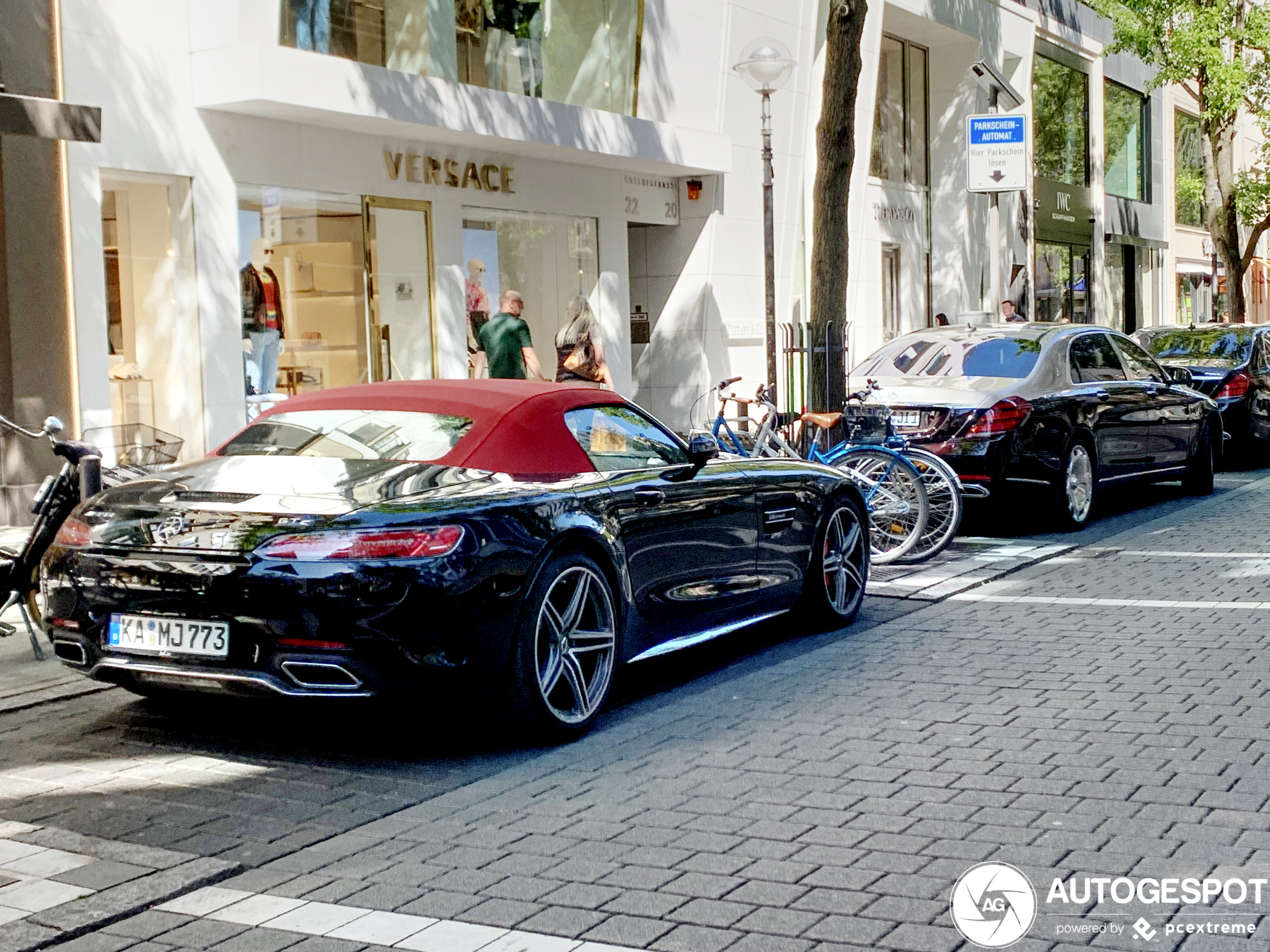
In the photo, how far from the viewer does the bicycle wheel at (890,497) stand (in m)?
10.6

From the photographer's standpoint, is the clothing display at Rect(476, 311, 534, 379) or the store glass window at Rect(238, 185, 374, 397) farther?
the clothing display at Rect(476, 311, 534, 379)

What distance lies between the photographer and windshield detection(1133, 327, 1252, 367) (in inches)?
703

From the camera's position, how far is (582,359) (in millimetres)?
14188

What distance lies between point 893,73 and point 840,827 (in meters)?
26.8

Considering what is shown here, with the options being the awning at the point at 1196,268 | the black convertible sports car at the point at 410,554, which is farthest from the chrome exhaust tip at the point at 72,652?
the awning at the point at 1196,268

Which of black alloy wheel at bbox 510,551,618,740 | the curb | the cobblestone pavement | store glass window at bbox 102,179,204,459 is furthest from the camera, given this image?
store glass window at bbox 102,179,204,459

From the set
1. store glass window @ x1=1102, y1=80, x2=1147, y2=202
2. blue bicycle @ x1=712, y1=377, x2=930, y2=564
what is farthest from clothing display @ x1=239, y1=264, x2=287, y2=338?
store glass window @ x1=1102, y1=80, x2=1147, y2=202

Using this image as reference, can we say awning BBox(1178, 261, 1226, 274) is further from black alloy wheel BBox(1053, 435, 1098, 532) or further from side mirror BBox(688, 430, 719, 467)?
side mirror BBox(688, 430, 719, 467)

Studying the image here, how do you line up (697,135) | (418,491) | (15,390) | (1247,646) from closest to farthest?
(418,491) → (1247,646) → (15,390) → (697,135)

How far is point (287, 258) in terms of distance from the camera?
15102 mm

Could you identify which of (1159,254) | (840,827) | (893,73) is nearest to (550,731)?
(840,827)

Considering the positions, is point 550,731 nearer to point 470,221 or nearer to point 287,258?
point 287,258

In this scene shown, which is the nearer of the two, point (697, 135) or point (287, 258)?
point (287, 258)

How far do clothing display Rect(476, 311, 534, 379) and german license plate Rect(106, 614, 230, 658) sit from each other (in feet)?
31.7
